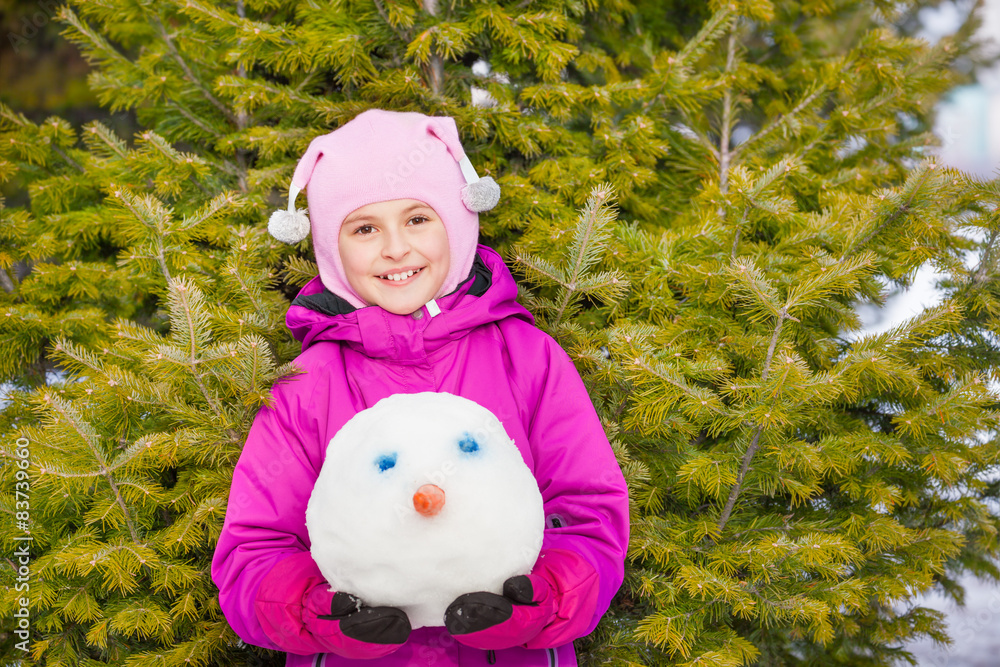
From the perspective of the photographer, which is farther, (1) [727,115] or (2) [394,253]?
(1) [727,115]

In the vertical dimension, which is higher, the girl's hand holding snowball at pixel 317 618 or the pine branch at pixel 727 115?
the pine branch at pixel 727 115

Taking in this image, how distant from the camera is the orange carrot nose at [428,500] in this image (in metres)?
A: 1.29

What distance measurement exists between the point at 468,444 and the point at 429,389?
0.41 m

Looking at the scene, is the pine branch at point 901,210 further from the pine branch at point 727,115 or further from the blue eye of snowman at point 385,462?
the blue eye of snowman at point 385,462

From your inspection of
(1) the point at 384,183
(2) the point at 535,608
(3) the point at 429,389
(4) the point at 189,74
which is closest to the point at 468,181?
(1) the point at 384,183

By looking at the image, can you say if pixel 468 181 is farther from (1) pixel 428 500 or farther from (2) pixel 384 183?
(1) pixel 428 500

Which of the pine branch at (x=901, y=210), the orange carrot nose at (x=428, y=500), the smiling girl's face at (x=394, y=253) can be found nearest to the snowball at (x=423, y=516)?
the orange carrot nose at (x=428, y=500)

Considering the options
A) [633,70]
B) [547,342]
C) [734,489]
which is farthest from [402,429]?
[633,70]

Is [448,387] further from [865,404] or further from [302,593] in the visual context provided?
[865,404]

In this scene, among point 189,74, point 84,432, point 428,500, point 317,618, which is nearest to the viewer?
point 428,500

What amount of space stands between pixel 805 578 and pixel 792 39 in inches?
85.6

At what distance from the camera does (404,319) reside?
181 cm

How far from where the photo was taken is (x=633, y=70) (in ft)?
10.2

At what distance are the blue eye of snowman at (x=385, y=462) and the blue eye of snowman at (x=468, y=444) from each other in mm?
134
